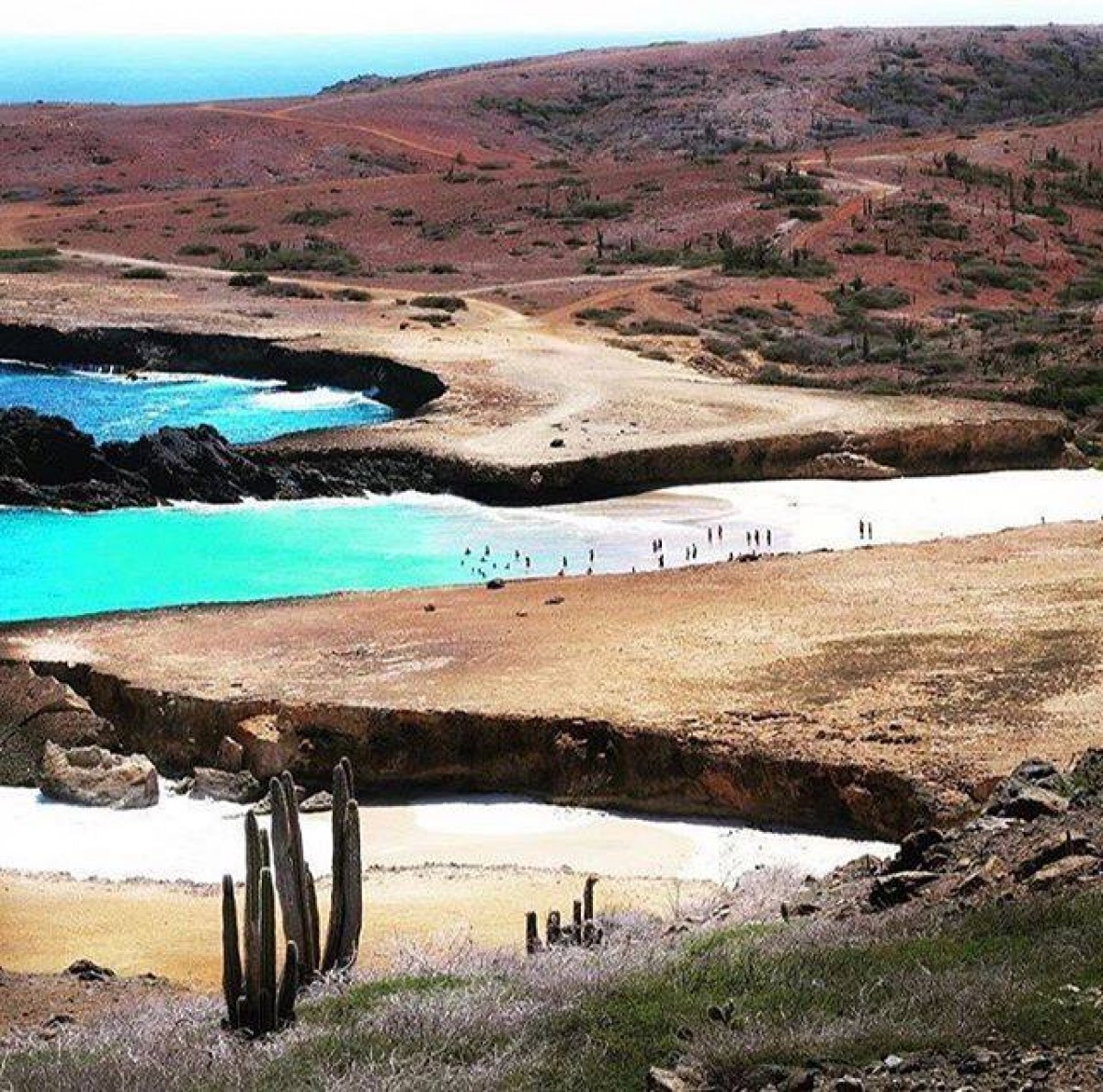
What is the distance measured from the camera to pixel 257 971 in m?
12.1

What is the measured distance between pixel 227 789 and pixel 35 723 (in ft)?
9.04

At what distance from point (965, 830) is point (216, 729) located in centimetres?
947

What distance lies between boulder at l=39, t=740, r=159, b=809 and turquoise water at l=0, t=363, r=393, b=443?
70.5 ft

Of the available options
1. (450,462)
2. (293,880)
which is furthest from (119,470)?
(293,880)

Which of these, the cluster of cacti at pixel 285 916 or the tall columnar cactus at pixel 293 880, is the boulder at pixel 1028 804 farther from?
the tall columnar cactus at pixel 293 880

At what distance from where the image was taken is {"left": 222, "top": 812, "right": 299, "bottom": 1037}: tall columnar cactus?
12.1m

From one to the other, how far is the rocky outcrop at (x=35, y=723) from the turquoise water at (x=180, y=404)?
19486 millimetres

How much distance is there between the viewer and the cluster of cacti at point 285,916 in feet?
39.9

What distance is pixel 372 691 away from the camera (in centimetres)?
2289

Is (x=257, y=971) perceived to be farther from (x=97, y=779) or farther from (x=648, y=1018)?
(x=97, y=779)

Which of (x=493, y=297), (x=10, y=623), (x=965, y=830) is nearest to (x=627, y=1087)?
(x=965, y=830)

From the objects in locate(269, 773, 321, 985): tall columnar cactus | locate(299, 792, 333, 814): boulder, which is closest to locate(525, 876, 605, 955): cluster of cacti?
locate(269, 773, 321, 985): tall columnar cactus

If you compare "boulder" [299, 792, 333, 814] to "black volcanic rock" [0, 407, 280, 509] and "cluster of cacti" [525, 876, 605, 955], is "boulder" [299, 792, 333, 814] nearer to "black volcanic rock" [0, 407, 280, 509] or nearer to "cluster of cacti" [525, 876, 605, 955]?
"cluster of cacti" [525, 876, 605, 955]

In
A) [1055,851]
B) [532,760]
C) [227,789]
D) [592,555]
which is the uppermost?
[1055,851]
